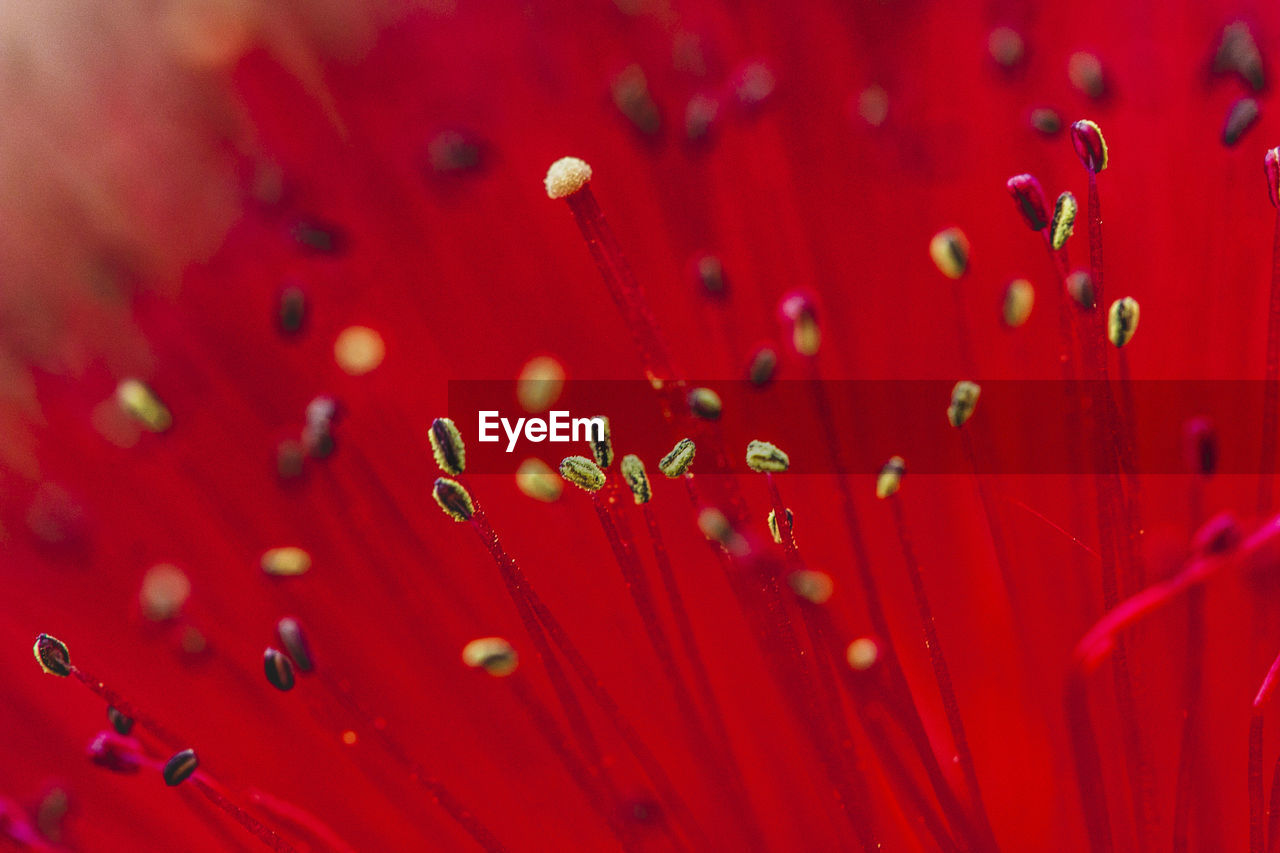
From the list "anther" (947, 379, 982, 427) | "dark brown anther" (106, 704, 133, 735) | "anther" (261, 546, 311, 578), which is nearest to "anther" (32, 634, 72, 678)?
"dark brown anther" (106, 704, 133, 735)

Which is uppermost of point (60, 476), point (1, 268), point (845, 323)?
point (845, 323)

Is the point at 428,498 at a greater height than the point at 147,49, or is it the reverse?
the point at 147,49

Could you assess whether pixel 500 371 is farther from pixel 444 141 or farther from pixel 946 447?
pixel 946 447

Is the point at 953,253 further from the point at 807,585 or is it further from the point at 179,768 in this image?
the point at 179,768

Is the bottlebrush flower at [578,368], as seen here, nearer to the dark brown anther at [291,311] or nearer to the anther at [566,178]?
the dark brown anther at [291,311]

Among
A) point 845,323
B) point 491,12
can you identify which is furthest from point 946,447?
point 491,12

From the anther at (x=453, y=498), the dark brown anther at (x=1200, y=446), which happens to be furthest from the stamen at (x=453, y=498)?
the dark brown anther at (x=1200, y=446)

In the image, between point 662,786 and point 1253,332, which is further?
point 1253,332

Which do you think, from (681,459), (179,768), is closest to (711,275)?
(681,459)
